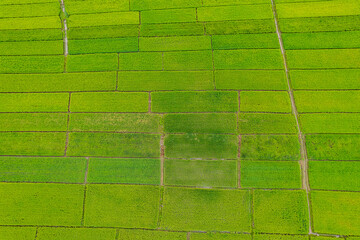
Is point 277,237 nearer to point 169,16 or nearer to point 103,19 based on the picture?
point 169,16

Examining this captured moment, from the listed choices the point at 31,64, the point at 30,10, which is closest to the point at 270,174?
the point at 31,64

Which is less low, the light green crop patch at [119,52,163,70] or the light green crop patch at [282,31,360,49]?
the light green crop patch at [282,31,360,49]

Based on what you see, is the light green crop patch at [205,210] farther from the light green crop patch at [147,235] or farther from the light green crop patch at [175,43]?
the light green crop patch at [175,43]

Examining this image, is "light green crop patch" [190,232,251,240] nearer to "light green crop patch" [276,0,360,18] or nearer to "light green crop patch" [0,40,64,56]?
"light green crop patch" [276,0,360,18]

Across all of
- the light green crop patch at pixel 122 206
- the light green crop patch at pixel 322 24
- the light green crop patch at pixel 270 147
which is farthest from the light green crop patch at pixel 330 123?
the light green crop patch at pixel 122 206

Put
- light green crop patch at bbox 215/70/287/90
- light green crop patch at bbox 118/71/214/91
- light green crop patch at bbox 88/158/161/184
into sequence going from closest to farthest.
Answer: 1. light green crop patch at bbox 88/158/161/184
2. light green crop patch at bbox 215/70/287/90
3. light green crop patch at bbox 118/71/214/91

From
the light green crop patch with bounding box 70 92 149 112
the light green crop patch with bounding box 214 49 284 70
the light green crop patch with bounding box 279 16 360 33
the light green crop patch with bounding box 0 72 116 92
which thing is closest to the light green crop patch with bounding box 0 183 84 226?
the light green crop patch with bounding box 70 92 149 112
